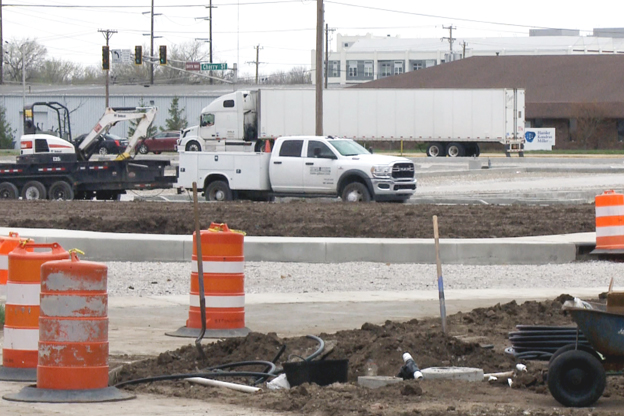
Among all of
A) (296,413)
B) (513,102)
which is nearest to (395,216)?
(296,413)

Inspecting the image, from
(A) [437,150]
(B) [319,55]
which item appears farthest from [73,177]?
(A) [437,150]

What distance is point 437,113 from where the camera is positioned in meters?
56.4

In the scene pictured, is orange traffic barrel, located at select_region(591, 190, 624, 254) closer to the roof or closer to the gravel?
the gravel

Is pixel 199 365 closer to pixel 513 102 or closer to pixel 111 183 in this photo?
pixel 111 183

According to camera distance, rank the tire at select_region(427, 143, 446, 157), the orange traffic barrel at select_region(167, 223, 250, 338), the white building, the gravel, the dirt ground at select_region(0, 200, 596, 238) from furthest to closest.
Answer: the white building, the tire at select_region(427, 143, 446, 157), the dirt ground at select_region(0, 200, 596, 238), the gravel, the orange traffic barrel at select_region(167, 223, 250, 338)

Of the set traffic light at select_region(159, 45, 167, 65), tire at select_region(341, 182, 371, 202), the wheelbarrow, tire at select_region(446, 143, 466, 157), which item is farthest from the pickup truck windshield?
traffic light at select_region(159, 45, 167, 65)

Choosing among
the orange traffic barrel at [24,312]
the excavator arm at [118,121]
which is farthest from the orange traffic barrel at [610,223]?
the excavator arm at [118,121]

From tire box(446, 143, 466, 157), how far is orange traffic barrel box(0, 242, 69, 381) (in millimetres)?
49727

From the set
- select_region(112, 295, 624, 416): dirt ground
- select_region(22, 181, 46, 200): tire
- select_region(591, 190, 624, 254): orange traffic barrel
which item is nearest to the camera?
select_region(112, 295, 624, 416): dirt ground

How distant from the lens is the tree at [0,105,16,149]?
82188mm

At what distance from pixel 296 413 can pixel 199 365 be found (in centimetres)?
187

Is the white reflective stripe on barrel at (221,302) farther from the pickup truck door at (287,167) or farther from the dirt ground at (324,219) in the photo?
the pickup truck door at (287,167)

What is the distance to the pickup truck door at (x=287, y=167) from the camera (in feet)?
89.3

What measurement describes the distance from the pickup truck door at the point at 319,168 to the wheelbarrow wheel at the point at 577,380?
19690 millimetres
